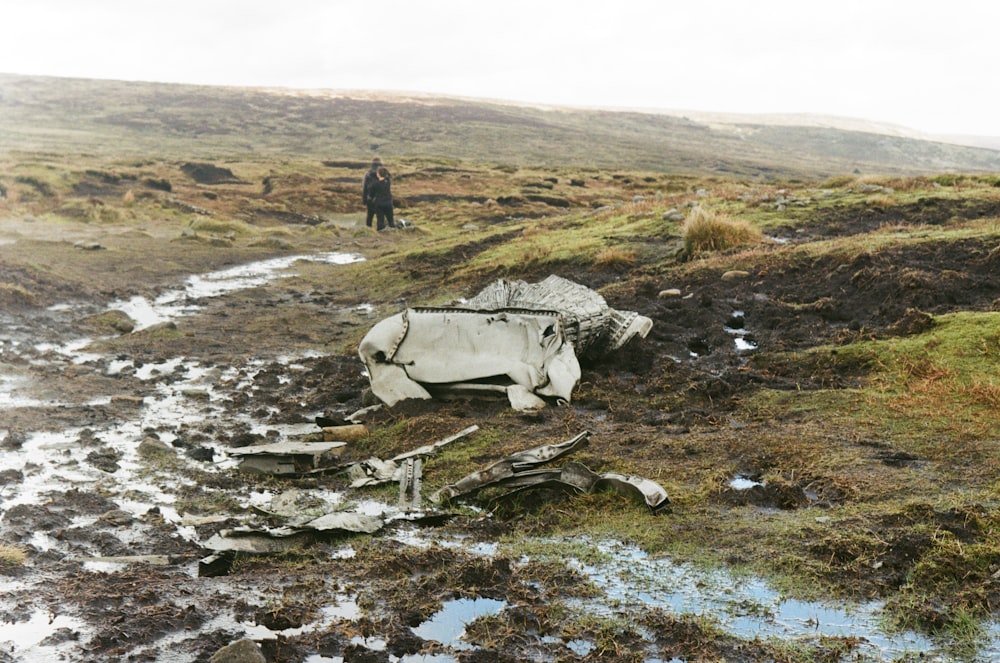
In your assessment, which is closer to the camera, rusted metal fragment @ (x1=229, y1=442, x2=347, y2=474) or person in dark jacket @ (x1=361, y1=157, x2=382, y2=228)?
rusted metal fragment @ (x1=229, y1=442, x2=347, y2=474)

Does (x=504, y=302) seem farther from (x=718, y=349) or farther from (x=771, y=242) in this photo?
(x=771, y=242)

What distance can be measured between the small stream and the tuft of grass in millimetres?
3129

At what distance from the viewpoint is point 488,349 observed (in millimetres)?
8156

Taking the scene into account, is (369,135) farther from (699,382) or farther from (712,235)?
(699,382)

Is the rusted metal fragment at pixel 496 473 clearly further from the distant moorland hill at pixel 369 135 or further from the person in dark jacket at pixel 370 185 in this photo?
the distant moorland hill at pixel 369 135

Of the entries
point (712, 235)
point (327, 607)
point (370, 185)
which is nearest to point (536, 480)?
point (327, 607)

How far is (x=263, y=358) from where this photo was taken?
10.5 meters

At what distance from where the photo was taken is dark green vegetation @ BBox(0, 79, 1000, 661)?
4223 millimetres

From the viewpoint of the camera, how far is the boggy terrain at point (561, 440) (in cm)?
400

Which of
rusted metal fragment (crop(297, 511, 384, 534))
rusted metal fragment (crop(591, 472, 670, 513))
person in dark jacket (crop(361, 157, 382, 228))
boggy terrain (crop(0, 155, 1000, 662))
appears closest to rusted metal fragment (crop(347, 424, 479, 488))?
boggy terrain (crop(0, 155, 1000, 662))

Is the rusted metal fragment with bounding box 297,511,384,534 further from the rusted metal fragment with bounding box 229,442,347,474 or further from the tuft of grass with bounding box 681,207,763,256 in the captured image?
the tuft of grass with bounding box 681,207,763,256

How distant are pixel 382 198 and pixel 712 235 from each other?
13.7 metres

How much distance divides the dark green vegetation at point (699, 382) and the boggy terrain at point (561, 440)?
3 centimetres

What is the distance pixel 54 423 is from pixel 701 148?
3694 inches
